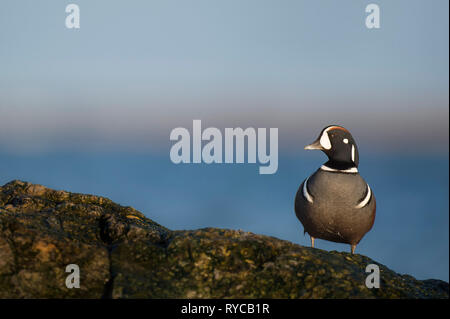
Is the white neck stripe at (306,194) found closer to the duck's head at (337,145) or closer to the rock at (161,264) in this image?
the duck's head at (337,145)

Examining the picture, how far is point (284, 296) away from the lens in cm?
370

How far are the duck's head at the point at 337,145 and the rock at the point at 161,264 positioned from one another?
222 centimetres

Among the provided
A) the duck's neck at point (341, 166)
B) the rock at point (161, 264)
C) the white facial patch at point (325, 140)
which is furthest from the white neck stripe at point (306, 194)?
the rock at point (161, 264)

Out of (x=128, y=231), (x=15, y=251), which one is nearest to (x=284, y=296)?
(x=128, y=231)

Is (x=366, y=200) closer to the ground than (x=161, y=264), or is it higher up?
higher up

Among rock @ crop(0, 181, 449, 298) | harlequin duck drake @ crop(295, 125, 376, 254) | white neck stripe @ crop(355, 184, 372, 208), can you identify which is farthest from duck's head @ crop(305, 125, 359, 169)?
rock @ crop(0, 181, 449, 298)

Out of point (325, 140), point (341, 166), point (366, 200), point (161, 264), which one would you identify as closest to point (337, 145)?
point (325, 140)

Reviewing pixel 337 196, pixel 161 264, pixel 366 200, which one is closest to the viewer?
pixel 161 264

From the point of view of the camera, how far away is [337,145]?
6.42 metres

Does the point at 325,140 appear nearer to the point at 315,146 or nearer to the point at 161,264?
the point at 315,146

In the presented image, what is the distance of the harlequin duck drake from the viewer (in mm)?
6145

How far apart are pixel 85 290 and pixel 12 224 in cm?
96

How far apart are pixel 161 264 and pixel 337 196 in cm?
311
